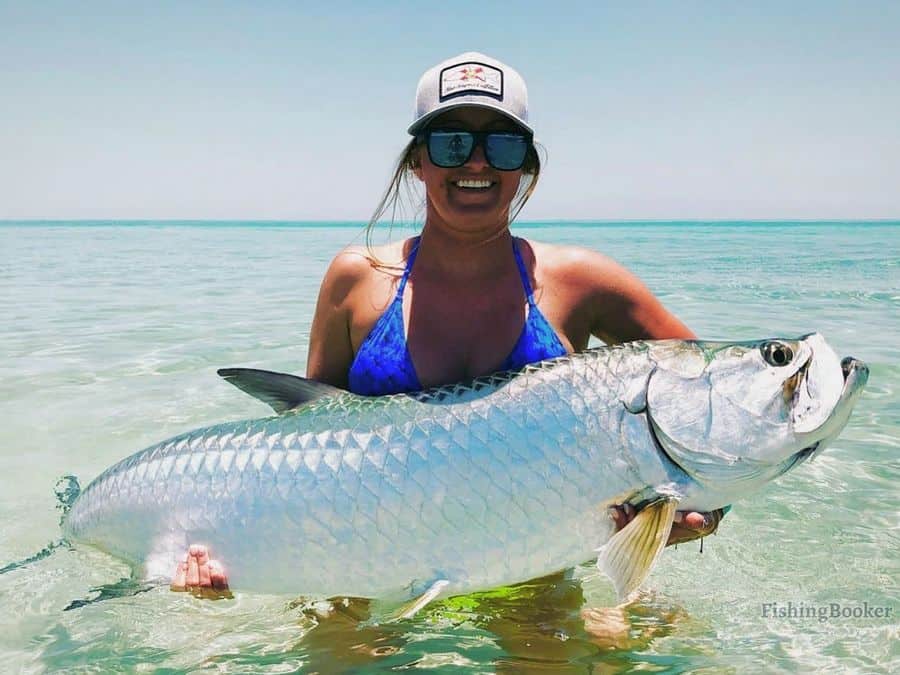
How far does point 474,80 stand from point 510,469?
1159mm

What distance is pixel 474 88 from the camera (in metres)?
2.38

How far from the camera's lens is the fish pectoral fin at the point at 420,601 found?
82.3 inches

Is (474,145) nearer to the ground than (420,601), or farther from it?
farther from it

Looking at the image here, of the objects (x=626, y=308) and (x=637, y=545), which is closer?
(x=637, y=545)

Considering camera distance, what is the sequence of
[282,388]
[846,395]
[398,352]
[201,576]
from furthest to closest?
1. [398,352]
2. [282,388]
3. [201,576]
4. [846,395]

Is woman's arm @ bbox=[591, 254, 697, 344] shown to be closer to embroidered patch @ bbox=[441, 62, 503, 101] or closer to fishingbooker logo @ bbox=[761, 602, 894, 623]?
embroidered patch @ bbox=[441, 62, 503, 101]

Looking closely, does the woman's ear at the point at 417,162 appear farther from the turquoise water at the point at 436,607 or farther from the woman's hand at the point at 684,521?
the woman's hand at the point at 684,521

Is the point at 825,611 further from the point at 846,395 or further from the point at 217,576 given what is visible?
the point at 217,576

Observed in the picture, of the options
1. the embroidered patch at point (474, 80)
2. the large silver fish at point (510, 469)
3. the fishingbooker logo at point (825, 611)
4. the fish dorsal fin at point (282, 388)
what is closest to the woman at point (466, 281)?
the embroidered patch at point (474, 80)

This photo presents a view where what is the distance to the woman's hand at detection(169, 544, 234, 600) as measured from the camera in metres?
2.24

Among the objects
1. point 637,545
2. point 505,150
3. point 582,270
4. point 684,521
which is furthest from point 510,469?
point 505,150

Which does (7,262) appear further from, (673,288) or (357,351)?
(357,351)

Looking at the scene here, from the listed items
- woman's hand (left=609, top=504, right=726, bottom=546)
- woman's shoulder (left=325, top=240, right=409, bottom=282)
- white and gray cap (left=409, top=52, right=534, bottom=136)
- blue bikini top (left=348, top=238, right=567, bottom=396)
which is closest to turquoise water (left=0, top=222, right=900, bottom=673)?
woman's shoulder (left=325, top=240, right=409, bottom=282)

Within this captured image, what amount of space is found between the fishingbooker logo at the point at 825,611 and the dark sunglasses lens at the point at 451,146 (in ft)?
6.96
